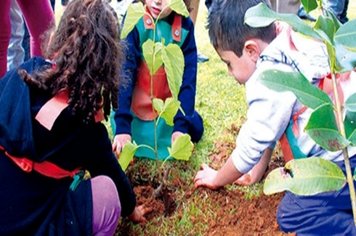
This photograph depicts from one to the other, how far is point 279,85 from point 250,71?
0.90m

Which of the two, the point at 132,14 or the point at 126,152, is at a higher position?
the point at 132,14

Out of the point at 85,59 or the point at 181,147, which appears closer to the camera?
the point at 85,59

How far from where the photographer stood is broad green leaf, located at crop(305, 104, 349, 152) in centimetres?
70

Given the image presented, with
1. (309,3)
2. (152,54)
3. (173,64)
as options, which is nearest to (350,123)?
(309,3)

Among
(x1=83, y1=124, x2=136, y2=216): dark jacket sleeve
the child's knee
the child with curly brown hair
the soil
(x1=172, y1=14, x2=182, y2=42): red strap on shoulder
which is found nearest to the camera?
the child with curly brown hair

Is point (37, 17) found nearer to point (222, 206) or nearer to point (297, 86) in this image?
point (222, 206)

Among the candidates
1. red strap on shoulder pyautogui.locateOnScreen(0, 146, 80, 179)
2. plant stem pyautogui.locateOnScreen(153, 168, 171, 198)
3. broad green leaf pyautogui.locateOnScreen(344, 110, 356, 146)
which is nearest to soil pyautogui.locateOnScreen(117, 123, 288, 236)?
plant stem pyautogui.locateOnScreen(153, 168, 171, 198)

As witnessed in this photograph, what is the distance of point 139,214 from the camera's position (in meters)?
1.70

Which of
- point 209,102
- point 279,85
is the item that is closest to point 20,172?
point 279,85

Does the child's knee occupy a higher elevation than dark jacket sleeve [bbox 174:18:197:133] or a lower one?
lower

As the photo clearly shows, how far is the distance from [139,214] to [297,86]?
106 cm

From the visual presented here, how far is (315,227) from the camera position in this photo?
5.10ft

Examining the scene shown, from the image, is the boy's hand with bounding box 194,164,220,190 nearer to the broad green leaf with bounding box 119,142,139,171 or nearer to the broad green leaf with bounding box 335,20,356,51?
the broad green leaf with bounding box 119,142,139,171

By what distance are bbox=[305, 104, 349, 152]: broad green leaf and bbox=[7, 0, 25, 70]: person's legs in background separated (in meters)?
2.03
